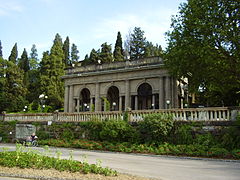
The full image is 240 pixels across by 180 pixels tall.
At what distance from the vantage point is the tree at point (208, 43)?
17.4 metres

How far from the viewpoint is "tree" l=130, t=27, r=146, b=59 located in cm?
5483

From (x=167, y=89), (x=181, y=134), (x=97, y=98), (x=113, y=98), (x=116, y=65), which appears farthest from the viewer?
(x=113, y=98)

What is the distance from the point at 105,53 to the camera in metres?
46.0

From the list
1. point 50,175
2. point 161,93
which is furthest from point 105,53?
point 50,175

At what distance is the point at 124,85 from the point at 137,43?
25859 millimetres

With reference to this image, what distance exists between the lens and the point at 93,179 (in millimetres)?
7156

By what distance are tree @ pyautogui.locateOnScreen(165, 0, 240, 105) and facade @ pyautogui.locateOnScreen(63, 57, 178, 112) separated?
7.05 metres

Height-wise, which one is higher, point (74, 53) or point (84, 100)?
point (74, 53)

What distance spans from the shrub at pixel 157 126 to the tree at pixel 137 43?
39831mm

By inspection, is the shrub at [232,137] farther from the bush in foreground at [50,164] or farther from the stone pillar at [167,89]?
the stone pillar at [167,89]

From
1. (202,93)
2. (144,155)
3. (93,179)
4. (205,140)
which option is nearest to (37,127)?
(144,155)

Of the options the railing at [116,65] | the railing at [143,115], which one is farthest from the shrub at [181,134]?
the railing at [116,65]

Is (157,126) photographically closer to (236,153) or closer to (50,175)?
(236,153)

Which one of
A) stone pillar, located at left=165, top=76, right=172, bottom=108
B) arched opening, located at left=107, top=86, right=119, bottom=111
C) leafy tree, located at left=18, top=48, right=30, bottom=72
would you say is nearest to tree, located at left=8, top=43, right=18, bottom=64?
leafy tree, located at left=18, top=48, right=30, bottom=72
